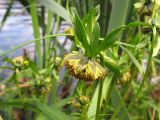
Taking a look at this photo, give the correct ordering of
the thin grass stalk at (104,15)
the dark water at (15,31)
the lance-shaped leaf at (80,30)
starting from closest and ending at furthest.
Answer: the lance-shaped leaf at (80,30) < the thin grass stalk at (104,15) < the dark water at (15,31)

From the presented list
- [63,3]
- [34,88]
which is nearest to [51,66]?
[34,88]

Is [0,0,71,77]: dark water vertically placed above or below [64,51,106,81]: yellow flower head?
below

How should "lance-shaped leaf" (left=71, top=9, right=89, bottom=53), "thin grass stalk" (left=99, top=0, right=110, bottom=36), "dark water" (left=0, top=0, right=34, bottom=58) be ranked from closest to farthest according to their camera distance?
"lance-shaped leaf" (left=71, top=9, right=89, bottom=53), "thin grass stalk" (left=99, top=0, right=110, bottom=36), "dark water" (left=0, top=0, right=34, bottom=58)

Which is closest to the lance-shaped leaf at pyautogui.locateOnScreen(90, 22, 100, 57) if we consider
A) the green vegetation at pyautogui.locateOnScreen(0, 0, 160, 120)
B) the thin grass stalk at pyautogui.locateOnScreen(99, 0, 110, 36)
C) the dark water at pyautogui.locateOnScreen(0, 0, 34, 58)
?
the green vegetation at pyautogui.locateOnScreen(0, 0, 160, 120)

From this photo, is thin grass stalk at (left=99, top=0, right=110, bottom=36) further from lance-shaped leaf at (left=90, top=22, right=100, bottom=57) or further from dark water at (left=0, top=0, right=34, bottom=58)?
dark water at (left=0, top=0, right=34, bottom=58)

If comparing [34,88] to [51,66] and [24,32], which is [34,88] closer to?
[51,66]

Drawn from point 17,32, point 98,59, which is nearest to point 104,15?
point 98,59

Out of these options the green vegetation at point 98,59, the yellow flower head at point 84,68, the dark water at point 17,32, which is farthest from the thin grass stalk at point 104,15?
the dark water at point 17,32

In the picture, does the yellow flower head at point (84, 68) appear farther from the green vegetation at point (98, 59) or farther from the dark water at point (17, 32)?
the dark water at point (17, 32)
